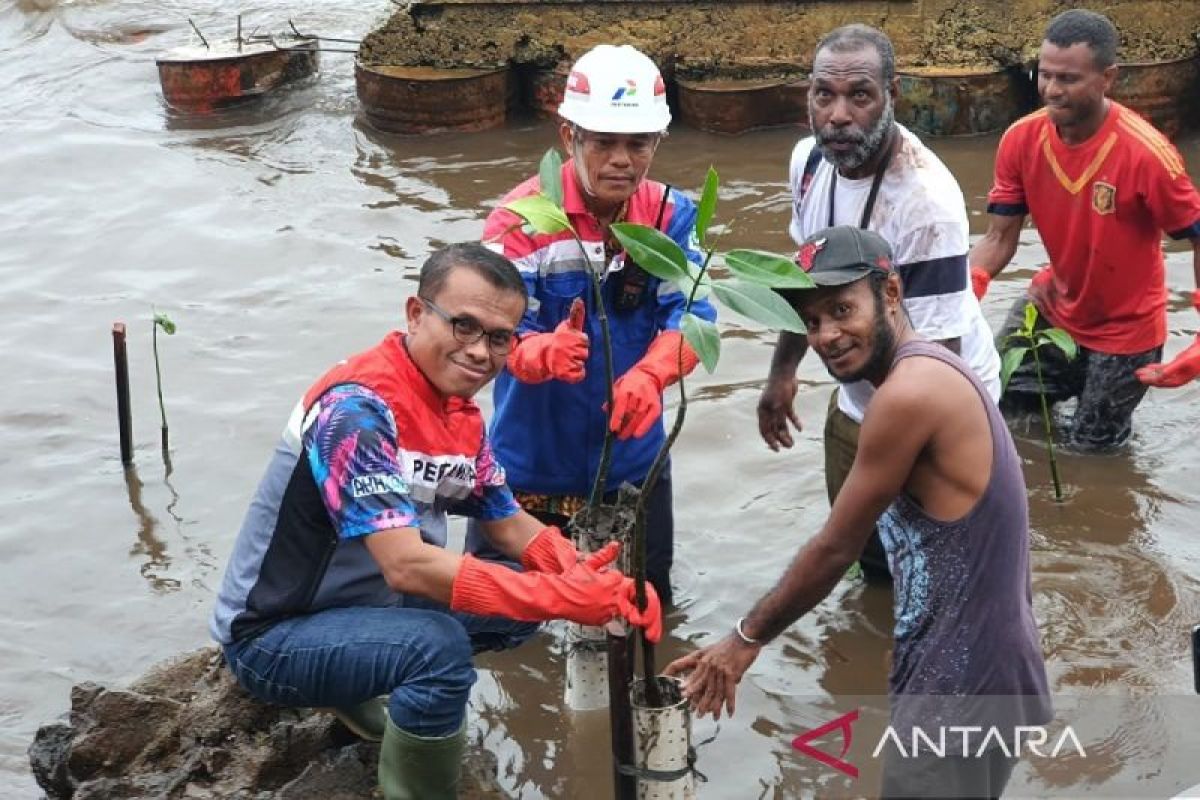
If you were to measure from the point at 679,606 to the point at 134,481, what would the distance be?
2.29 meters

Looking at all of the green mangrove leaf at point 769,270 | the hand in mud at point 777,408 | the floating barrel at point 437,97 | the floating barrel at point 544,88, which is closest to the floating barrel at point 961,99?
the floating barrel at point 544,88

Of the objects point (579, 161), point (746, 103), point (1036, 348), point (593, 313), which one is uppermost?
point (579, 161)

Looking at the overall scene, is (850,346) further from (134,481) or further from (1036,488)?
(134,481)

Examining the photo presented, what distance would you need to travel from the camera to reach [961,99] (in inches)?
354

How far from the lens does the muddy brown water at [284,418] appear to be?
4.62 meters

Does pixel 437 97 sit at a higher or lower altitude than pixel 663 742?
higher

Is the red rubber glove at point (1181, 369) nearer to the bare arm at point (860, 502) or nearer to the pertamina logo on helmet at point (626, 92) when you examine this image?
the pertamina logo on helmet at point (626, 92)

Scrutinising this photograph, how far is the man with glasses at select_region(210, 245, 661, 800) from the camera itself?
137 inches

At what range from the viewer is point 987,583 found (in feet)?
9.84

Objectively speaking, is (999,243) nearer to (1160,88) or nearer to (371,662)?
(371,662)

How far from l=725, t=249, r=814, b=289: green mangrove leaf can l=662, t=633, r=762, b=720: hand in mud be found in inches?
32.1

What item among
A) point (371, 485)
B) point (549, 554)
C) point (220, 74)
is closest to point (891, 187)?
point (549, 554)

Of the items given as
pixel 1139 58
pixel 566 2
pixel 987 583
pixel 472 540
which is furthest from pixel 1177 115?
pixel 987 583

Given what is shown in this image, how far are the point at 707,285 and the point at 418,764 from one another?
1326 mm
